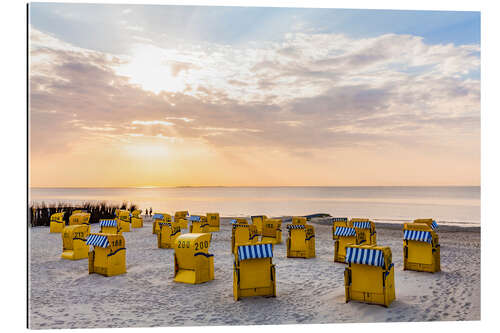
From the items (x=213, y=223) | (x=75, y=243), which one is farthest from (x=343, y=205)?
(x=75, y=243)

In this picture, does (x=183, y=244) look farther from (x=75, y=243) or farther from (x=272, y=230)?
(x=272, y=230)

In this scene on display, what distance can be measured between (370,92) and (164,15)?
6.50 meters

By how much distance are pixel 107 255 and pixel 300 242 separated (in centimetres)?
597

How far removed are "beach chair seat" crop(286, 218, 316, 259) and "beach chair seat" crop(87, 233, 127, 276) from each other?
523 cm

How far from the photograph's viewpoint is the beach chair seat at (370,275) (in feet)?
21.0

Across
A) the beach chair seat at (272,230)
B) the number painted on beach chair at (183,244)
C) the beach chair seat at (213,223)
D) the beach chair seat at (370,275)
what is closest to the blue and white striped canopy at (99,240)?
the number painted on beach chair at (183,244)

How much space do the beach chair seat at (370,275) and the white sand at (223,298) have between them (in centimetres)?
17

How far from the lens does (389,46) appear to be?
852 centimetres

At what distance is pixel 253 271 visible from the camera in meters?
7.29

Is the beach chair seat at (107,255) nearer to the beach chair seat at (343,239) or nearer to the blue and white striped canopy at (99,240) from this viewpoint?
the blue and white striped canopy at (99,240)

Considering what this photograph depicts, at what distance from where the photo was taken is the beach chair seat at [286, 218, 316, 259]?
11617 mm

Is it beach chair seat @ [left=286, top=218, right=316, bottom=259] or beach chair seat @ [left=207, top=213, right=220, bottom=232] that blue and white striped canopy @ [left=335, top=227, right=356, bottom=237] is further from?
beach chair seat @ [left=207, top=213, right=220, bottom=232]

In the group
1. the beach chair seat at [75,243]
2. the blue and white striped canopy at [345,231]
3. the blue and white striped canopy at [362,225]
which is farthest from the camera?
the blue and white striped canopy at [362,225]

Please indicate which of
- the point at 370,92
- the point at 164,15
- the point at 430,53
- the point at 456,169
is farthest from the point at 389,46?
the point at 164,15
